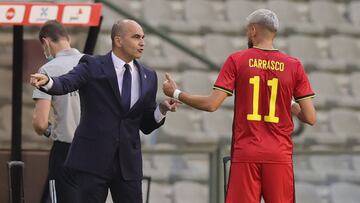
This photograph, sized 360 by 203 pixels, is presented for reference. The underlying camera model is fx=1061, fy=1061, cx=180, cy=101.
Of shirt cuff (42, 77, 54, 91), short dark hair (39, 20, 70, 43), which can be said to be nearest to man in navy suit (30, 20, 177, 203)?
shirt cuff (42, 77, 54, 91)

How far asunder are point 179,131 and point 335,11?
2.95 meters

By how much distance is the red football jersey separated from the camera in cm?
607

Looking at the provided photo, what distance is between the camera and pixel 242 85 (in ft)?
20.0

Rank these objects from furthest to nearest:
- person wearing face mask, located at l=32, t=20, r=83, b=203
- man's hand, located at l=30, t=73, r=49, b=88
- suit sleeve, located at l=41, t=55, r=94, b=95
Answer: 1. person wearing face mask, located at l=32, t=20, r=83, b=203
2. suit sleeve, located at l=41, t=55, r=94, b=95
3. man's hand, located at l=30, t=73, r=49, b=88

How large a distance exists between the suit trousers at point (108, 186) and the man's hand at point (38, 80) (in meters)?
0.65

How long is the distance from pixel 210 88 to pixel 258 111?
15.0 ft

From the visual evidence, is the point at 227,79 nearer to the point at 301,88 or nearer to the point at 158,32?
the point at 301,88

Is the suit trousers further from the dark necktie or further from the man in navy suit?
the dark necktie

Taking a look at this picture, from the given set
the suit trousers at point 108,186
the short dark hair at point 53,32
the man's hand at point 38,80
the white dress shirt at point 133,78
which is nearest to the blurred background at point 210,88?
the short dark hair at point 53,32

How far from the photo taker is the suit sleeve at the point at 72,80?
5848mm

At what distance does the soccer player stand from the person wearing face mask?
939 mm

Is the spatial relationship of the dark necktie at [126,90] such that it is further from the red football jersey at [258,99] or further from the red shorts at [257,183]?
the red shorts at [257,183]

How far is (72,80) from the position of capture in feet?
19.6

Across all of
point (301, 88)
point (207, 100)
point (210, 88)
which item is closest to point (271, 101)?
point (301, 88)
